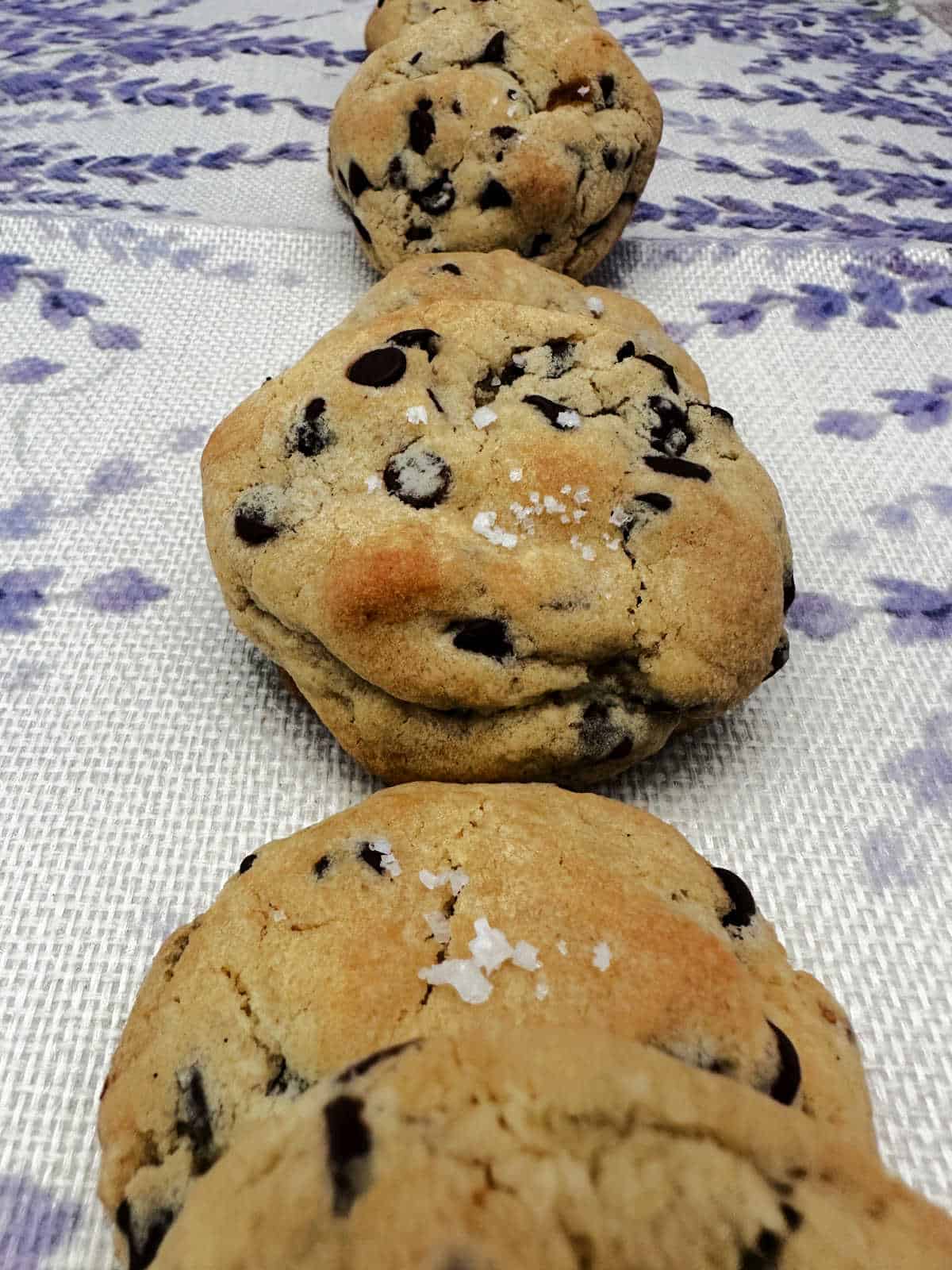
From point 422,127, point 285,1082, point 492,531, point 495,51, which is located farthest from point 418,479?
point 495,51

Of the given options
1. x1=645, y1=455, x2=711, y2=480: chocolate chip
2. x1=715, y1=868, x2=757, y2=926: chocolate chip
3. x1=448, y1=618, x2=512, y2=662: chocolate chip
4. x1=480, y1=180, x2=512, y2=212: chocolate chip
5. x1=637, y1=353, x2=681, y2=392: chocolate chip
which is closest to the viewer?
x1=715, y1=868, x2=757, y2=926: chocolate chip

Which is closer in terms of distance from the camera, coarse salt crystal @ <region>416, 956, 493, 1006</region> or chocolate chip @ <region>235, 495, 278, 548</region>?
coarse salt crystal @ <region>416, 956, 493, 1006</region>

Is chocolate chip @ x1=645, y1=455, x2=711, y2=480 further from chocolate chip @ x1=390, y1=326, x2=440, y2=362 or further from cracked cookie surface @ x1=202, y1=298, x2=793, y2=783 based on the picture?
chocolate chip @ x1=390, y1=326, x2=440, y2=362

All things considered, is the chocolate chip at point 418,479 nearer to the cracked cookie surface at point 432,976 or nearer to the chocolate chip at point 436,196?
the cracked cookie surface at point 432,976

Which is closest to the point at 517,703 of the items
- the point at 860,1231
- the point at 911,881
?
the point at 911,881

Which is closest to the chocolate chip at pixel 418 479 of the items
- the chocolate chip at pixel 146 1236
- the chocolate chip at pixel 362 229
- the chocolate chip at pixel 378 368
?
the chocolate chip at pixel 378 368

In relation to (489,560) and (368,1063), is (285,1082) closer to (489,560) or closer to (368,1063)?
(368,1063)

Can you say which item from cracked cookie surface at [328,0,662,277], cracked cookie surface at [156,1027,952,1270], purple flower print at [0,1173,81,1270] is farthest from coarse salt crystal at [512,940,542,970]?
cracked cookie surface at [328,0,662,277]
